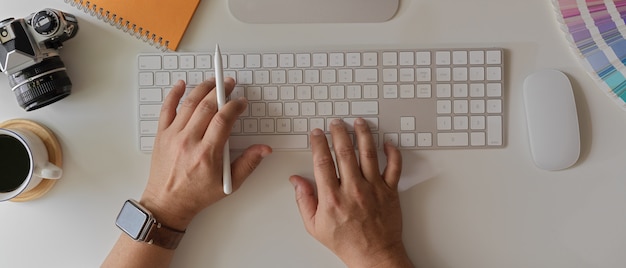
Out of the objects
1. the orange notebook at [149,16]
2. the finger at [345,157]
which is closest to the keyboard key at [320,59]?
the finger at [345,157]

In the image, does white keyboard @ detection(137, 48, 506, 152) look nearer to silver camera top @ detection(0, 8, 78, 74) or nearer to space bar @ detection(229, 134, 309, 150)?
space bar @ detection(229, 134, 309, 150)

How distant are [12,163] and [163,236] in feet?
0.82

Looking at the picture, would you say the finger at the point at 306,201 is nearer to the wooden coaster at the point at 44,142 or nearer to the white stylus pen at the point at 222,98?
the white stylus pen at the point at 222,98

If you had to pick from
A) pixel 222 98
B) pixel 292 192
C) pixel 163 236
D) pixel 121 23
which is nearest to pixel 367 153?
pixel 292 192

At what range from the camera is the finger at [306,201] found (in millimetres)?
776

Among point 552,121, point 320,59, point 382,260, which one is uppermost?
point 320,59

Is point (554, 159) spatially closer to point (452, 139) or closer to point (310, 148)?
point (452, 139)

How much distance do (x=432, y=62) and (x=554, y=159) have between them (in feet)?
0.83

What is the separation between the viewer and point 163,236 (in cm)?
76

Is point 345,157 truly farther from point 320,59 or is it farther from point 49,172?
point 49,172

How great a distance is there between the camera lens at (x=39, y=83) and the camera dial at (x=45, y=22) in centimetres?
4

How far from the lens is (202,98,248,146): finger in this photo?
28.9 inches

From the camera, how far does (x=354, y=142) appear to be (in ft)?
2.62

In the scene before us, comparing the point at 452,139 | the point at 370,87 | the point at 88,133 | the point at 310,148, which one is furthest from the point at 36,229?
the point at 452,139
